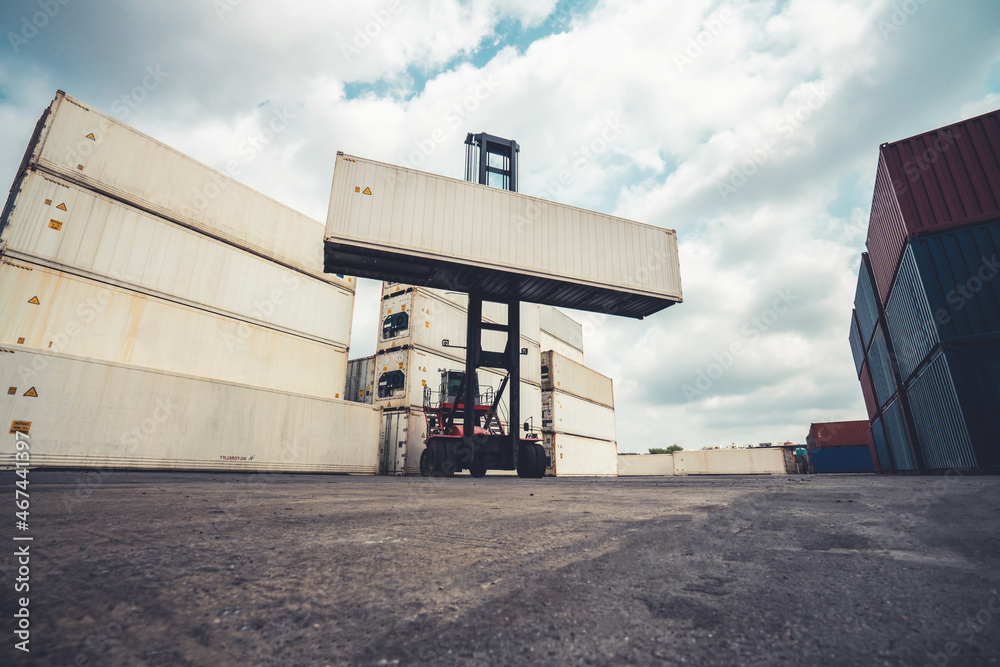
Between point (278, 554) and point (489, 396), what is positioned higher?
point (489, 396)

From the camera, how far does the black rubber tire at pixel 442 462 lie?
44.0 ft

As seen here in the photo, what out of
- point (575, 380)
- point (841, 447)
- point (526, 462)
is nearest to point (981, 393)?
point (526, 462)

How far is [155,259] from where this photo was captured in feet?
42.6

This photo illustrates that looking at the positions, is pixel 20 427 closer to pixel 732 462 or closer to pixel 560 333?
pixel 560 333

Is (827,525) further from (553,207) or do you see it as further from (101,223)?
(101,223)

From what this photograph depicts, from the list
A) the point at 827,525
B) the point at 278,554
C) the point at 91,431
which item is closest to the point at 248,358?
the point at 91,431

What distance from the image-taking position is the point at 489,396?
1697 centimetres

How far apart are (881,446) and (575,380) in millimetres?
15308

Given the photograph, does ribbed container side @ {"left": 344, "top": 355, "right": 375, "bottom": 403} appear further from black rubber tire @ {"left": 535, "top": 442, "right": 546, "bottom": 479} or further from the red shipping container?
the red shipping container

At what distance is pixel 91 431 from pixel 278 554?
12.4m

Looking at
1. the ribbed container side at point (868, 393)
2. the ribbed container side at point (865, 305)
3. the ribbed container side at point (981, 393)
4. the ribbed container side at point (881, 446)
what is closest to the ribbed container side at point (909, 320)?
the ribbed container side at point (981, 393)

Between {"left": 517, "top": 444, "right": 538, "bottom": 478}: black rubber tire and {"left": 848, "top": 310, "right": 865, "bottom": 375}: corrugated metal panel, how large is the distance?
17740 mm

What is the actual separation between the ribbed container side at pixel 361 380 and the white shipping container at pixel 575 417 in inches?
365

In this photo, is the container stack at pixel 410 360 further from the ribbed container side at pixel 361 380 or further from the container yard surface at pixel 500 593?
the container yard surface at pixel 500 593
